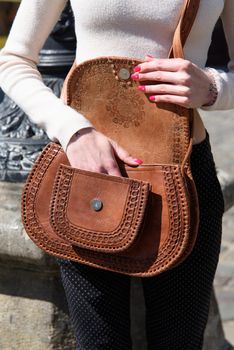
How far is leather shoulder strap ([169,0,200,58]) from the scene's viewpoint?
195cm

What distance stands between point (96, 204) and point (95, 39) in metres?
0.39

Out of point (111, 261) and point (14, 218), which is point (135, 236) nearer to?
point (111, 261)

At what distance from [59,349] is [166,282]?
37.0 inches

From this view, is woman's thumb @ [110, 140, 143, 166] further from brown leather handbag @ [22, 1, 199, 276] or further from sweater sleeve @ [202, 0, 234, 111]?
sweater sleeve @ [202, 0, 234, 111]

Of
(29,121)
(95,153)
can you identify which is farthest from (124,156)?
(29,121)

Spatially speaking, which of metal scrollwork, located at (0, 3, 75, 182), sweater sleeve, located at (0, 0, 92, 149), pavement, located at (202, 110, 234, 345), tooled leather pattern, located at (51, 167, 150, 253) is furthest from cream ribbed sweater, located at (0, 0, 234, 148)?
pavement, located at (202, 110, 234, 345)

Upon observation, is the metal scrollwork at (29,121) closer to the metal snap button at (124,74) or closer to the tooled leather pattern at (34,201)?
the tooled leather pattern at (34,201)

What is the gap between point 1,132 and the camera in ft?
10.0

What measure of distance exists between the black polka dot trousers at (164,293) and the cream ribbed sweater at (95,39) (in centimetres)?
24

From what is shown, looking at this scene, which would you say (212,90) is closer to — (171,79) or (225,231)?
(171,79)

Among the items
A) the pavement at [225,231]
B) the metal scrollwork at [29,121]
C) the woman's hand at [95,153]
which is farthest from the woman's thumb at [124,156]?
the pavement at [225,231]

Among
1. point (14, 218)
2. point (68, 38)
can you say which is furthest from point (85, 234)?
point (68, 38)

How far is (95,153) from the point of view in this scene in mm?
1949

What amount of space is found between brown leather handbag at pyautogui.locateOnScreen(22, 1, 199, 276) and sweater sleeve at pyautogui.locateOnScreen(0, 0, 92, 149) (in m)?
0.07
